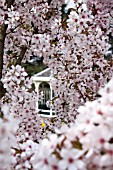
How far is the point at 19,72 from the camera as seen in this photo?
382 cm

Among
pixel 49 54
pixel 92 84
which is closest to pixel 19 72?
pixel 49 54

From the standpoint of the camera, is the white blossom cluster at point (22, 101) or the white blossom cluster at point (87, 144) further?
the white blossom cluster at point (22, 101)

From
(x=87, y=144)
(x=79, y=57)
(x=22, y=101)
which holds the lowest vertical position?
(x=87, y=144)

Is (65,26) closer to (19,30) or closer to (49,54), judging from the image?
(49,54)

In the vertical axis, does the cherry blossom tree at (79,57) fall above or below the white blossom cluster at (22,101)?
above

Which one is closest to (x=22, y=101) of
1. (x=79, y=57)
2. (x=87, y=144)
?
(x=79, y=57)

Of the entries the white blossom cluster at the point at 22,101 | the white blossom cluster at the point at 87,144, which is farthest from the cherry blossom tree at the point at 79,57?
the white blossom cluster at the point at 87,144

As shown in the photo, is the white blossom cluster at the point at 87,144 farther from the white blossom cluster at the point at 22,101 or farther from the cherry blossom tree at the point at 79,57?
the cherry blossom tree at the point at 79,57

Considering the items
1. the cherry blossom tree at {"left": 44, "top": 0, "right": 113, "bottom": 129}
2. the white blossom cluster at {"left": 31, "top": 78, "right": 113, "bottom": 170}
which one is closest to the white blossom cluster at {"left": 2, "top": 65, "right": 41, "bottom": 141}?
the cherry blossom tree at {"left": 44, "top": 0, "right": 113, "bottom": 129}

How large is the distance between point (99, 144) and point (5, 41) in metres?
3.52

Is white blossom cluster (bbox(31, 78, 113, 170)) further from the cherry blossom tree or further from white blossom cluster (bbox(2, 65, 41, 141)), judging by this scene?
the cherry blossom tree

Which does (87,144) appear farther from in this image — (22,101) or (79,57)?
(79,57)

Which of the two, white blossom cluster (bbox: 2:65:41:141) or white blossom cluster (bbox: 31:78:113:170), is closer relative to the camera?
white blossom cluster (bbox: 31:78:113:170)

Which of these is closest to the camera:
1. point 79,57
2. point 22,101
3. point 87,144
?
point 87,144
